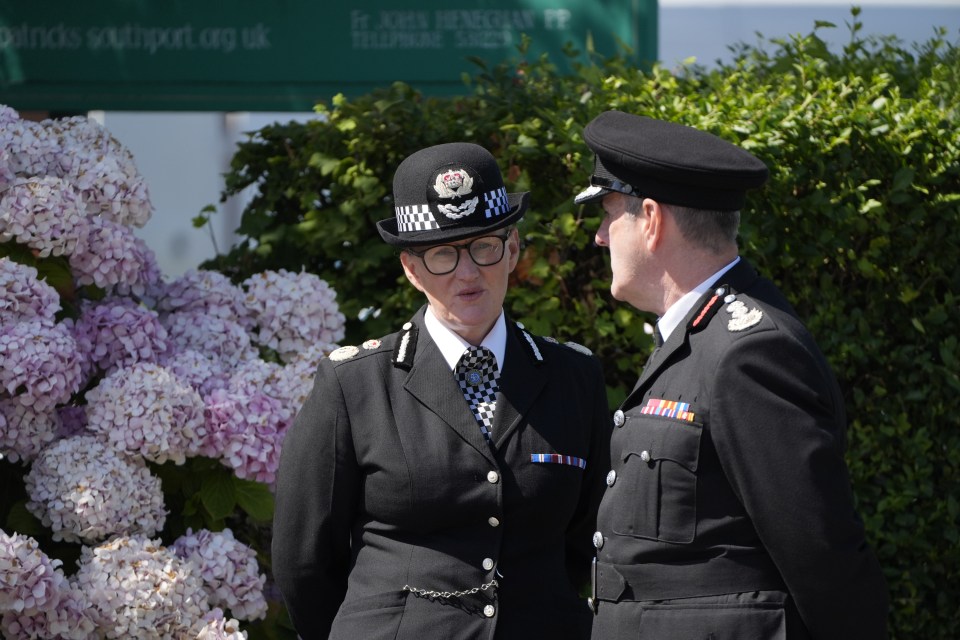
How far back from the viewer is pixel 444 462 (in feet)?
8.75

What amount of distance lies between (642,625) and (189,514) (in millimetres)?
1762

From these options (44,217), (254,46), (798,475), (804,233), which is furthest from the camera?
(254,46)

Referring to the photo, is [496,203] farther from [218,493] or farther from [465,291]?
[218,493]

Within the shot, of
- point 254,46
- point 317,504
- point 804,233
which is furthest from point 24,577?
point 254,46

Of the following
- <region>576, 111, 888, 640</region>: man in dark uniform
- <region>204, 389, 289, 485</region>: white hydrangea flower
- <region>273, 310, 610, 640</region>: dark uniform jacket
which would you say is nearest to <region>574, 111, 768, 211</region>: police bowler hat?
<region>576, 111, 888, 640</region>: man in dark uniform

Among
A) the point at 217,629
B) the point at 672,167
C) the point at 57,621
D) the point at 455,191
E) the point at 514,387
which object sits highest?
the point at 672,167

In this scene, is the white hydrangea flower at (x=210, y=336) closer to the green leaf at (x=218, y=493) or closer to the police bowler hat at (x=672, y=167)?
the green leaf at (x=218, y=493)

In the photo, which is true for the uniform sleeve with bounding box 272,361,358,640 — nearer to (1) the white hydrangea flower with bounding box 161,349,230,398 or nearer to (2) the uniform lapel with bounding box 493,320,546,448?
(2) the uniform lapel with bounding box 493,320,546,448

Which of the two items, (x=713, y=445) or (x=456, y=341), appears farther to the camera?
(x=456, y=341)

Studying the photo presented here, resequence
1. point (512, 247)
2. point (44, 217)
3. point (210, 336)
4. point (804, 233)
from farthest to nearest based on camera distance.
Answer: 1. point (804, 233)
2. point (210, 336)
3. point (44, 217)
4. point (512, 247)

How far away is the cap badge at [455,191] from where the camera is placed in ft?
9.00

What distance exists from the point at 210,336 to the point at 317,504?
54.2 inches

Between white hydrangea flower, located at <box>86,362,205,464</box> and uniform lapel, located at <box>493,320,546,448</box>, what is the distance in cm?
110

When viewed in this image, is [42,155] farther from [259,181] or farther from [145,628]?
[145,628]
